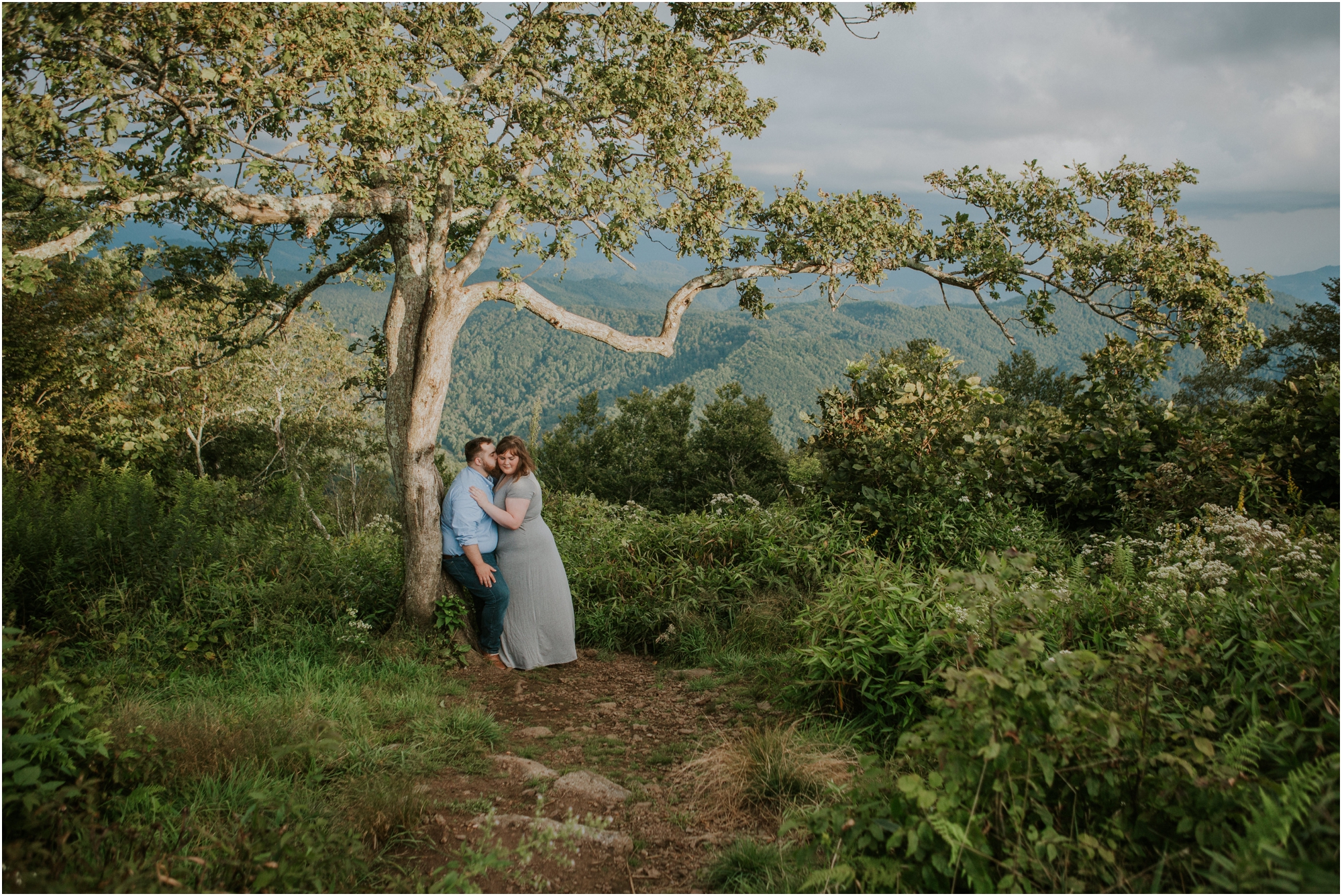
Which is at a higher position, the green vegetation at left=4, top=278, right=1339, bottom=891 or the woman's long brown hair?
the woman's long brown hair

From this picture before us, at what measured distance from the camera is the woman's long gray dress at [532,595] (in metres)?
5.57

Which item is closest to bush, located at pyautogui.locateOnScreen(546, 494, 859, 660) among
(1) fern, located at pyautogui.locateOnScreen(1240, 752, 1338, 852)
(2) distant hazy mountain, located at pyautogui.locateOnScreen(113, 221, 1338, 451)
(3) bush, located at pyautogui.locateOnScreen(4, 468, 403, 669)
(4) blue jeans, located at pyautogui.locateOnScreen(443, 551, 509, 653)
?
(4) blue jeans, located at pyautogui.locateOnScreen(443, 551, 509, 653)

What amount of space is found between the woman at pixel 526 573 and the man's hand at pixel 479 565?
216 millimetres

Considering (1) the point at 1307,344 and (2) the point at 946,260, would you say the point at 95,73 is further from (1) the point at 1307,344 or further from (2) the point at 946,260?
(1) the point at 1307,344

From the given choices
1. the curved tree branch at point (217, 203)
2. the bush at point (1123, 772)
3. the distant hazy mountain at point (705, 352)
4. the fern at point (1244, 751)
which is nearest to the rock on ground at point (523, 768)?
the bush at point (1123, 772)

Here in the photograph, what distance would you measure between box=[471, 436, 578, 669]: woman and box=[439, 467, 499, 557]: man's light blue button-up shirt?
0.21 feet

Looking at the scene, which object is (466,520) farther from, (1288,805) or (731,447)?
(731,447)

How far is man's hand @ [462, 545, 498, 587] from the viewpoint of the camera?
543 cm

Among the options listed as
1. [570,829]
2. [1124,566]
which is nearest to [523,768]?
[570,829]

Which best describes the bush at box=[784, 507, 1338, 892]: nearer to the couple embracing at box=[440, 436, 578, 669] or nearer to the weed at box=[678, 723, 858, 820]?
the weed at box=[678, 723, 858, 820]

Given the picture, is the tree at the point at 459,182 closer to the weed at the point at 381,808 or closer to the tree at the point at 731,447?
the weed at the point at 381,808

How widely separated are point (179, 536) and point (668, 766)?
4197 millimetres

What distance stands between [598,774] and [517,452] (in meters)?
2.60

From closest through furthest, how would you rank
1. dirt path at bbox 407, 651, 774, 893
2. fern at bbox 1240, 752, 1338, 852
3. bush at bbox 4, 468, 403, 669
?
fern at bbox 1240, 752, 1338, 852 → dirt path at bbox 407, 651, 774, 893 → bush at bbox 4, 468, 403, 669
